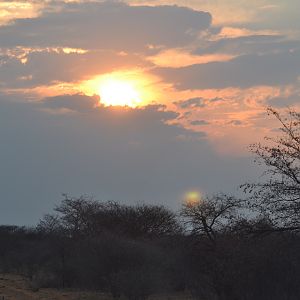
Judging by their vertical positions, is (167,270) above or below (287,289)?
above

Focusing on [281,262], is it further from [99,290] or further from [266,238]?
[99,290]

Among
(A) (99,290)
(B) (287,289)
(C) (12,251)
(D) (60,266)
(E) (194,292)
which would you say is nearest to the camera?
(B) (287,289)

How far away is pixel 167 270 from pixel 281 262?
46.1 ft

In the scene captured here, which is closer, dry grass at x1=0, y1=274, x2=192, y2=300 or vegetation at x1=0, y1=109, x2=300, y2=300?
vegetation at x1=0, y1=109, x2=300, y2=300

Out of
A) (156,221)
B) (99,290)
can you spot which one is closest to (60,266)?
(99,290)

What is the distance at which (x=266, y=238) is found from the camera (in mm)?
16328

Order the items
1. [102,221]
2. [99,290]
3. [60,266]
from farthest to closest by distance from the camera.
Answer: [102,221] < [60,266] < [99,290]

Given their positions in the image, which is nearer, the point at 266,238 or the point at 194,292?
the point at 266,238

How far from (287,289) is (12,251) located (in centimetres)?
5342

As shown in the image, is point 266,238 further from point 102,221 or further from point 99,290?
point 102,221

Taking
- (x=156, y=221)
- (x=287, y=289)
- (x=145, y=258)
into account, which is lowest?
(x=287, y=289)

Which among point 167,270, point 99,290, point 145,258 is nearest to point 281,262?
point 167,270

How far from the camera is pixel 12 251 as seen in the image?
6675 cm

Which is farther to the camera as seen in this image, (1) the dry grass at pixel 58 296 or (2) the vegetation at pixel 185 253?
(1) the dry grass at pixel 58 296
